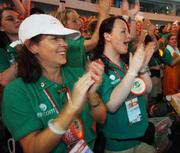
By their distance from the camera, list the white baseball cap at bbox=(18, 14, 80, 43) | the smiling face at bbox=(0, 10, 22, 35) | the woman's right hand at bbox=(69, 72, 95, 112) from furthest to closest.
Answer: the smiling face at bbox=(0, 10, 22, 35) → the white baseball cap at bbox=(18, 14, 80, 43) → the woman's right hand at bbox=(69, 72, 95, 112)

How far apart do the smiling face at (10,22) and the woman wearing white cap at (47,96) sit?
975 millimetres

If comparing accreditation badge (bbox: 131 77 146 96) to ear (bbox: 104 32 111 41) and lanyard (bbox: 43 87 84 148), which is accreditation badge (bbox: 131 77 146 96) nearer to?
ear (bbox: 104 32 111 41)

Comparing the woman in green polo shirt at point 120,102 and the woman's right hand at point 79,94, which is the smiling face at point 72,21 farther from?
the woman's right hand at point 79,94

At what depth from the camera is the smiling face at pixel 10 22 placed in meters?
2.36

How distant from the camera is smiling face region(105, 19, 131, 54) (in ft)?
6.59

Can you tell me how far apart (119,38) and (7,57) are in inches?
33.3

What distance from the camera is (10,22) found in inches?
94.2

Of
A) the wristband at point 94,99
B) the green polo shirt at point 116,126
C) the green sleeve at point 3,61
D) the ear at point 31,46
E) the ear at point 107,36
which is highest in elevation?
the ear at point 31,46

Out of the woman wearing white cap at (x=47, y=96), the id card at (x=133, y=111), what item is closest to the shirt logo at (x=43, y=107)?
the woman wearing white cap at (x=47, y=96)

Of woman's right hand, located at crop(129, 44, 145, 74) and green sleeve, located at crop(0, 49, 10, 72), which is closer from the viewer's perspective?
woman's right hand, located at crop(129, 44, 145, 74)

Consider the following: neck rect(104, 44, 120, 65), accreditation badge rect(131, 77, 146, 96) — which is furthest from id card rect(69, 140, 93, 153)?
neck rect(104, 44, 120, 65)

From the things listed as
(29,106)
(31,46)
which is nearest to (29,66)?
(31,46)

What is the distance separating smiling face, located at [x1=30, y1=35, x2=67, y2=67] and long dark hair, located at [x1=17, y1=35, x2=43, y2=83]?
30 millimetres

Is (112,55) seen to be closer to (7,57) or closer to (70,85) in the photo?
(70,85)
